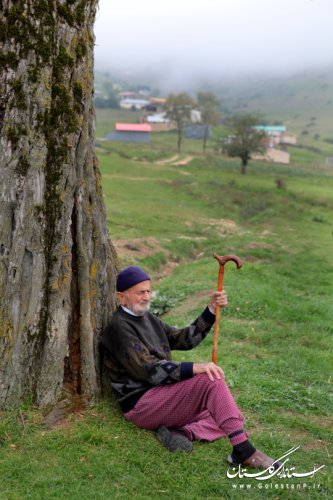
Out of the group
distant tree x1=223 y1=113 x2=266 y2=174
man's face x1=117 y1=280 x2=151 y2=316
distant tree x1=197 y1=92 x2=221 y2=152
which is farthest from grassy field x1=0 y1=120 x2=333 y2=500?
distant tree x1=197 y1=92 x2=221 y2=152

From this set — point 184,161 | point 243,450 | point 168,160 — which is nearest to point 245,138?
point 184,161

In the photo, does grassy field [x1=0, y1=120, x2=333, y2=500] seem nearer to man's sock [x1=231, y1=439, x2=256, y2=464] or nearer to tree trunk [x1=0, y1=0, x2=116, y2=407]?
man's sock [x1=231, y1=439, x2=256, y2=464]

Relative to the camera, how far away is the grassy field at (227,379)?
194 inches

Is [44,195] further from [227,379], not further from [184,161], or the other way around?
[184,161]

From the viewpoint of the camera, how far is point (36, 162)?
5238 mm

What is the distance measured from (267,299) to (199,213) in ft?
60.2

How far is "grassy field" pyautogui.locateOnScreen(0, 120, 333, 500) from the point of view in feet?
16.2

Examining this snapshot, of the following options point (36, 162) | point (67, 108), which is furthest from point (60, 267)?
point (67, 108)

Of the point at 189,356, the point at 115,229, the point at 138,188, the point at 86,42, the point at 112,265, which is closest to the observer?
the point at 86,42

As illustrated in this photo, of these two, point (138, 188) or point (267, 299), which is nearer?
point (267, 299)

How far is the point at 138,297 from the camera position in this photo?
5.57m

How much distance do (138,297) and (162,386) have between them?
0.85m

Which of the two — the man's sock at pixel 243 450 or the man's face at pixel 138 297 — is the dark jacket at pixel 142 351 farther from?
the man's sock at pixel 243 450

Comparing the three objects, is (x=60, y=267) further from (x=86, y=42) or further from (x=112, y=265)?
(x=86, y=42)
